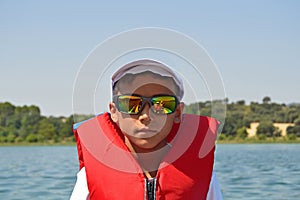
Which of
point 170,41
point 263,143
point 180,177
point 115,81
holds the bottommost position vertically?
point 263,143

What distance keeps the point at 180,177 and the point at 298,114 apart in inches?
2019

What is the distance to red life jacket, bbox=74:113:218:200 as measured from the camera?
319 centimetres

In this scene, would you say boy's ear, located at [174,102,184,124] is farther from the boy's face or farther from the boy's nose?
the boy's nose

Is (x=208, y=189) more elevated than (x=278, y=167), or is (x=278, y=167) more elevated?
(x=208, y=189)

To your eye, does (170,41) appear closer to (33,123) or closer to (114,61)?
(114,61)

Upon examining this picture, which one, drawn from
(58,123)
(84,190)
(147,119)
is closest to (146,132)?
(147,119)

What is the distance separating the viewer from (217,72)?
119 inches

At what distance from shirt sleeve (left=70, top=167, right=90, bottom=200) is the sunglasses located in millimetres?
552

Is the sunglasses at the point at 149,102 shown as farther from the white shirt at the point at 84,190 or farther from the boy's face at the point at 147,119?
the white shirt at the point at 84,190

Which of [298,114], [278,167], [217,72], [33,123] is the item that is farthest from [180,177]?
[33,123]

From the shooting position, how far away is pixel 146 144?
9.87 feet

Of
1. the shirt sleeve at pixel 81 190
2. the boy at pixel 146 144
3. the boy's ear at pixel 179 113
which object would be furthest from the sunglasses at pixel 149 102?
the shirt sleeve at pixel 81 190

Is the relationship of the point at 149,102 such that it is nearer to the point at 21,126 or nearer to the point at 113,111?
the point at 113,111

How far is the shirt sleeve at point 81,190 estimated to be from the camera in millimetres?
3180
